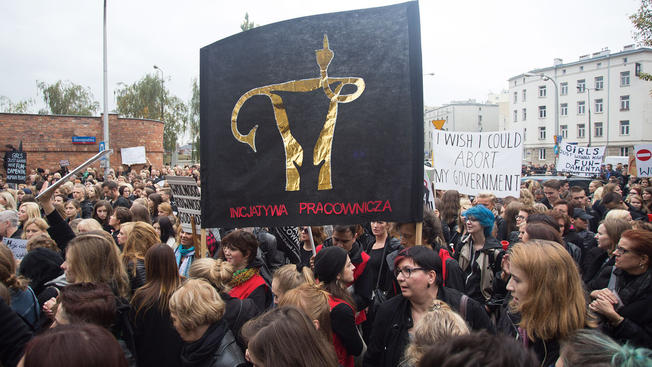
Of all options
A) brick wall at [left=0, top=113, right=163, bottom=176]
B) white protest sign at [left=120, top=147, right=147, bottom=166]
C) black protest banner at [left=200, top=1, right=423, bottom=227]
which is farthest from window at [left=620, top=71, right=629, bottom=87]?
black protest banner at [left=200, top=1, right=423, bottom=227]

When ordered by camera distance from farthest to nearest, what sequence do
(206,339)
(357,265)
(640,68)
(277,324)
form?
(640,68), (357,265), (206,339), (277,324)

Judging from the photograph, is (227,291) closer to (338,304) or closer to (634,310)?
(338,304)

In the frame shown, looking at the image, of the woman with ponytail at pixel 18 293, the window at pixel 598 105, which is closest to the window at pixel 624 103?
the window at pixel 598 105

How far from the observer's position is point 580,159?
15.9 meters

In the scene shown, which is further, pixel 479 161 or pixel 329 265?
pixel 479 161

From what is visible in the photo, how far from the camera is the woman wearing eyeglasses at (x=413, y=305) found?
2.93 m

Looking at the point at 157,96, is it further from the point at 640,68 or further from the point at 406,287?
the point at 640,68

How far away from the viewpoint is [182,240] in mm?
5773

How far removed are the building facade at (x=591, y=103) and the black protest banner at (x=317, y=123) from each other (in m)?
51.8

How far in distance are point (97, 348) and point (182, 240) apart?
4265 mm

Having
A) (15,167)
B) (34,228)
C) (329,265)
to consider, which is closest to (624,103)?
(15,167)

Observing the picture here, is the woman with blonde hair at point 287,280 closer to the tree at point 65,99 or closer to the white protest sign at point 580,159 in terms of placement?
the white protest sign at point 580,159

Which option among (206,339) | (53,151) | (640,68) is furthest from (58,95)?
(640,68)

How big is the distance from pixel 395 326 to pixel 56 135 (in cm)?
3128
